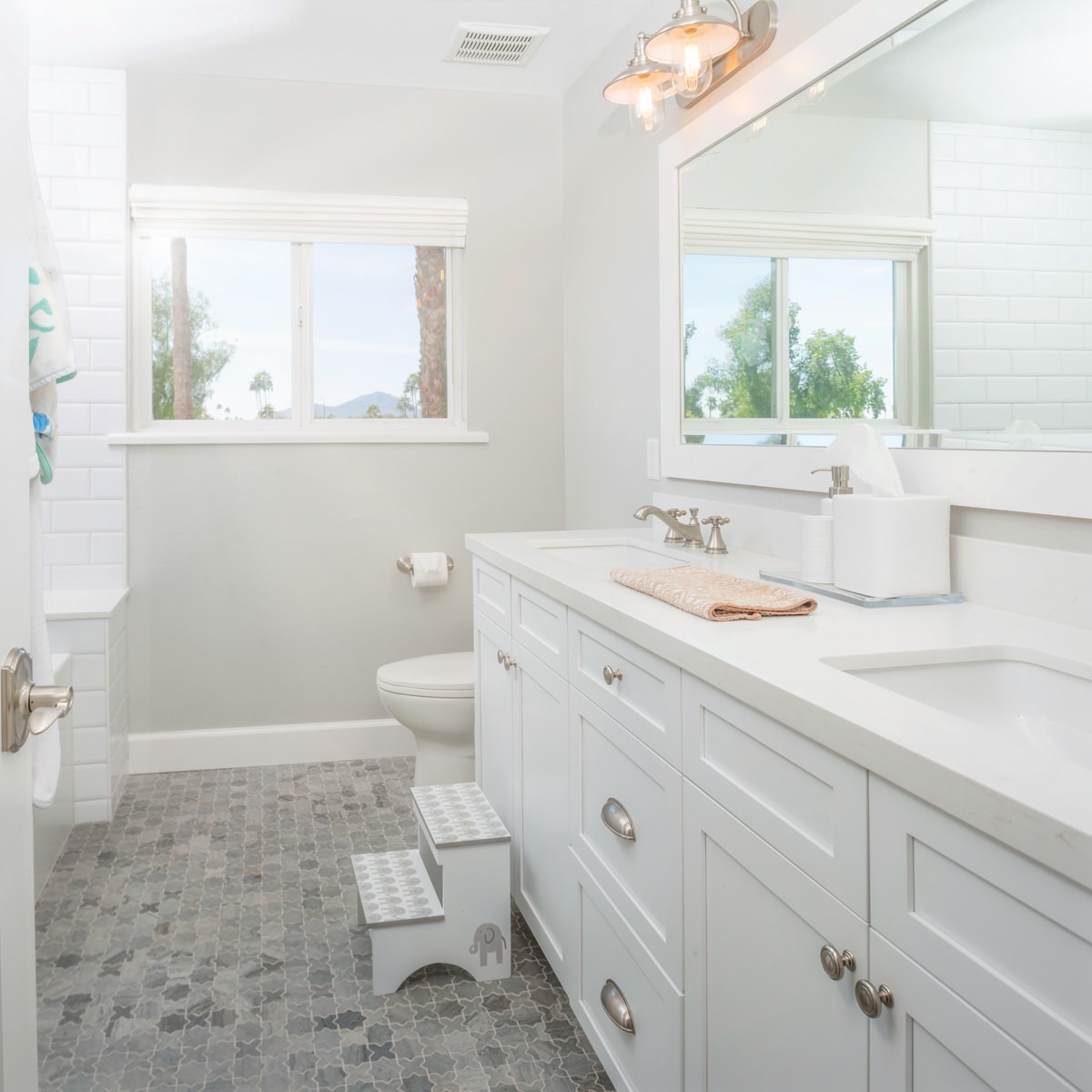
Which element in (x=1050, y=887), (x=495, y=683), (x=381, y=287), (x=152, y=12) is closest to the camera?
(x=1050, y=887)

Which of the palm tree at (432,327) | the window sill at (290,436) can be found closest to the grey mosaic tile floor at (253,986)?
the window sill at (290,436)

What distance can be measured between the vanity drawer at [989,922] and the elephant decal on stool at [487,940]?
1370 millimetres

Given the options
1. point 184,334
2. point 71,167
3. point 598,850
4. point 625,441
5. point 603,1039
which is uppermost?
point 71,167

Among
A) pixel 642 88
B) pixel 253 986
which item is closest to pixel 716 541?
pixel 642 88

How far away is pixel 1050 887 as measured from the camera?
2.27 ft

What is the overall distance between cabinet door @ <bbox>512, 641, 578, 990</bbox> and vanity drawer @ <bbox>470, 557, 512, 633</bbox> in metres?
0.11

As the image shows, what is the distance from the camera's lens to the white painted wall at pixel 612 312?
2.84m

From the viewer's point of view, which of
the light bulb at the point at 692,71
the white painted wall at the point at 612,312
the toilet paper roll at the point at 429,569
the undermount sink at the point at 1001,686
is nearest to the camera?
the undermount sink at the point at 1001,686

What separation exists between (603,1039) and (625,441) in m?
1.88

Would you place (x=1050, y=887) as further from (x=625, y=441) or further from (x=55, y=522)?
(x=55, y=522)

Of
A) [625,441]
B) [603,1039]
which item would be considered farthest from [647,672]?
[625,441]

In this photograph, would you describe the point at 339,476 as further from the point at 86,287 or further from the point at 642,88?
the point at 642,88

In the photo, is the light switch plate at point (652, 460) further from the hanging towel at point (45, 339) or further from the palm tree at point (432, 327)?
the hanging towel at point (45, 339)

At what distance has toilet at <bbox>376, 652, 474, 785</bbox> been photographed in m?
2.97
